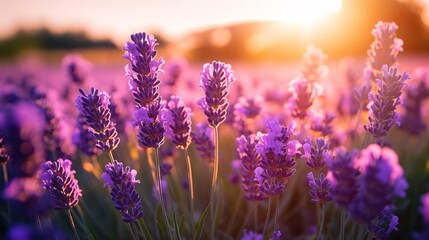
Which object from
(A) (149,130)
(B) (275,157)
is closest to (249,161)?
(B) (275,157)

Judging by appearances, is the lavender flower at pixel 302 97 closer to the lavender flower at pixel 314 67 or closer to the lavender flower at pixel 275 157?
the lavender flower at pixel 314 67

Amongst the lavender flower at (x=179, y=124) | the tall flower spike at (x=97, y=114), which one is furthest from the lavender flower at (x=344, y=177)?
the tall flower spike at (x=97, y=114)

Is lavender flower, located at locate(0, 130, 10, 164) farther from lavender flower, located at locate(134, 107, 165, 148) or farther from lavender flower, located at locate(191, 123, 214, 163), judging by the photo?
lavender flower, located at locate(191, 123, 214, 163)

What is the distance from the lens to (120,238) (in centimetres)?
305

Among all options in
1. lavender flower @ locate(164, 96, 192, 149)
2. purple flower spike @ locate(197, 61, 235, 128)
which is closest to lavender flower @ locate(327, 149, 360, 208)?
purple flower spike @ locate(197, 61, 235, 128)

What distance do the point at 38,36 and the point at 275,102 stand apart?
36.3 m

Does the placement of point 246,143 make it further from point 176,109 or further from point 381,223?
point 381,223

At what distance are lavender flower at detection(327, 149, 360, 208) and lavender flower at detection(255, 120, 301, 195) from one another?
357mm

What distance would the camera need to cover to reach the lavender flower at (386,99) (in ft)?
6.66

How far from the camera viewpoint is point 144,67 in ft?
6.75

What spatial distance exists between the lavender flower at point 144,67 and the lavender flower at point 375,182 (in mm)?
1035

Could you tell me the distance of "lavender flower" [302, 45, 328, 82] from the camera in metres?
3.12

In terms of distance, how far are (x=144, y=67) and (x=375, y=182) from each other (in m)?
1.21

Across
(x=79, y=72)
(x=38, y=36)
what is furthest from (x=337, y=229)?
(x=38, y=36)
